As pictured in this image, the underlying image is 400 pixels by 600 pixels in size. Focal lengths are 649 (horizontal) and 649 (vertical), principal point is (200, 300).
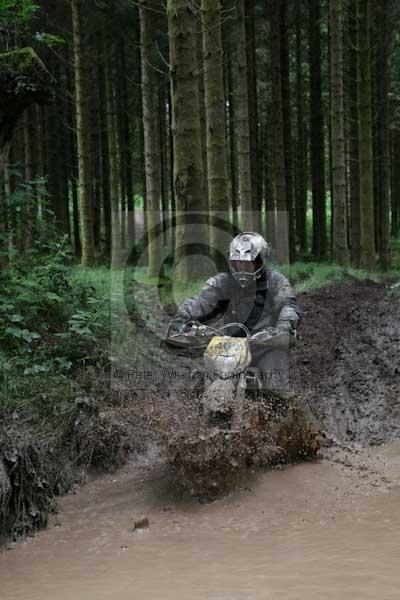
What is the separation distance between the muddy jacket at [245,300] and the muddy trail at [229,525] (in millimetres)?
811

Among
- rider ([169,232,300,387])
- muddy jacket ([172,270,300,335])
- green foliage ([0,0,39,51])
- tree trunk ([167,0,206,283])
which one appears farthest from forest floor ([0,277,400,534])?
A: green foliage ([0,0,39,51])

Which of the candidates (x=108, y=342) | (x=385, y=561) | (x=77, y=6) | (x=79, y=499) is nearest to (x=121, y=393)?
(x=108, y=342)

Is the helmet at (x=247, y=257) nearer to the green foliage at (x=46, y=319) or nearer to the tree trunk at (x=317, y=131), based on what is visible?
the green foliage at (x=46, y=319)

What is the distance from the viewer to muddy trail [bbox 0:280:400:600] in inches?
145

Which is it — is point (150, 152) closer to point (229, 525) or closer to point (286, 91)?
point (286, 91)

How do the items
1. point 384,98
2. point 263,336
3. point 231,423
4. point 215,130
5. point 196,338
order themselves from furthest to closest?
1. point 384,98
2. point 215,130
3. point 196,338
4. point 263,336
5. point 231,423

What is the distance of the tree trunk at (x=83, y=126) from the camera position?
1631 centimetres

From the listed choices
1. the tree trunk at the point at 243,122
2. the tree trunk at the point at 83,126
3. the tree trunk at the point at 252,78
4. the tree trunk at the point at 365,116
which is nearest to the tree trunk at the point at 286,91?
the tree trunk at the point at 252,78

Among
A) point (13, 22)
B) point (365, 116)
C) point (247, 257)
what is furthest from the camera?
point (365, 116)

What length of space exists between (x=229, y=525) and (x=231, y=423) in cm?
91

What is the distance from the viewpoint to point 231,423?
532 cm

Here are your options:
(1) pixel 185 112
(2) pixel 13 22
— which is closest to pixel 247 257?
(2) pixel 13 22

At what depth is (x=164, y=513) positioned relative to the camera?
16.3ft

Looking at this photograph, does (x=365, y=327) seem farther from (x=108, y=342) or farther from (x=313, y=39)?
(x=313, y=39)
